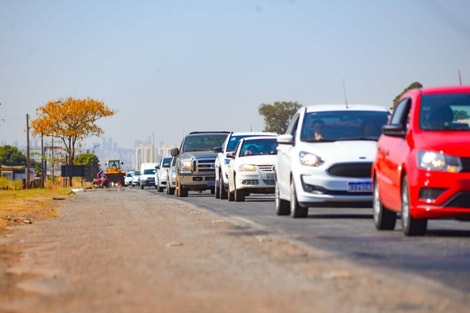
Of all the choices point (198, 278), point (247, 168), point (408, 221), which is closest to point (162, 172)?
point (247, 168)

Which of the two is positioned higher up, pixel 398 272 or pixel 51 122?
pixel 51 122

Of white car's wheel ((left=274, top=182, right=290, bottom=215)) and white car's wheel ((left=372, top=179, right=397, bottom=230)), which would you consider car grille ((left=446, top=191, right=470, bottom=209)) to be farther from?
white car's wheel ((left=274, top=182, right=290, bottom=215))

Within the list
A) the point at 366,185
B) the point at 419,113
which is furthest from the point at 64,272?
the point at 366,185

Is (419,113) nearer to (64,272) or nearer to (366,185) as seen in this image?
(366,185)

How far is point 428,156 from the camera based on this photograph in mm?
13445

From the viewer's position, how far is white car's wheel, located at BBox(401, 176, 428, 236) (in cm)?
1372

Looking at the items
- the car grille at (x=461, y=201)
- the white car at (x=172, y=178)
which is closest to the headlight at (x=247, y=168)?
the car grille at (x=461, y=201)

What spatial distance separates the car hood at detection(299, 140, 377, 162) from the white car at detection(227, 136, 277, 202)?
8929mm

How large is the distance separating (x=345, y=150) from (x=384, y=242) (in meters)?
5.07

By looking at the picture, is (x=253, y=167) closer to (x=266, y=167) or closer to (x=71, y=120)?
(x=266, y=167)

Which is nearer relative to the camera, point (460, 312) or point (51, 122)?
point (460, 312)

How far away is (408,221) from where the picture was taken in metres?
13.8

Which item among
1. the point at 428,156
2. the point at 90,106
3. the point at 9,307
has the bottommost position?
the point at 9,307

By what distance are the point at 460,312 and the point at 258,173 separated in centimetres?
2056
